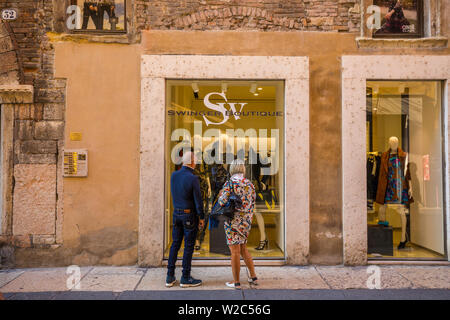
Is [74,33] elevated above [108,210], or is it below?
above

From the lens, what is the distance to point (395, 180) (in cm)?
706

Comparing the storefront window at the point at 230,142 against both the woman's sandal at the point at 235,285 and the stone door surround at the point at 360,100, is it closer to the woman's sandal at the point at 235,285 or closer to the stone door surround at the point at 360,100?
the stone door surround at the point at 360,100

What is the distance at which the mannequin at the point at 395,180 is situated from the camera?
275 inches

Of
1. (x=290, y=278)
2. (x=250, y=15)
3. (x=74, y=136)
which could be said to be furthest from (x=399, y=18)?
(x=74, y=136)

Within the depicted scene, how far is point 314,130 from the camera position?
639 centimetres

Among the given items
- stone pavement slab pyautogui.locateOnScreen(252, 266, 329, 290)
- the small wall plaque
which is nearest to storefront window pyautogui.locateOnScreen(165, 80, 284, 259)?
stone pavement slab pyautogui.locateOnScreen(252, 266, 329, 290)

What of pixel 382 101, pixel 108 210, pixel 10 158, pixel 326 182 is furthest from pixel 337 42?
pixel 10 158

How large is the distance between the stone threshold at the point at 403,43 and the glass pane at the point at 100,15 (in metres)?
4.44

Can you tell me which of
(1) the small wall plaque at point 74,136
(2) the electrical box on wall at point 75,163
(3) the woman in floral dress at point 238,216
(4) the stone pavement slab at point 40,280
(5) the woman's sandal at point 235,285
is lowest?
(4) the stone pavement slab at point 40,280

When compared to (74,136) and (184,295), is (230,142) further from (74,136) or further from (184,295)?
(184,295)

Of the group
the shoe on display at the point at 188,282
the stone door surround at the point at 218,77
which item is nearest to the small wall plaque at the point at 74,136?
the stone door surround at the point at 218,77

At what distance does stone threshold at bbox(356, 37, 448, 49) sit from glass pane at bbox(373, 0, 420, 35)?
Answer: 368 millimetres
